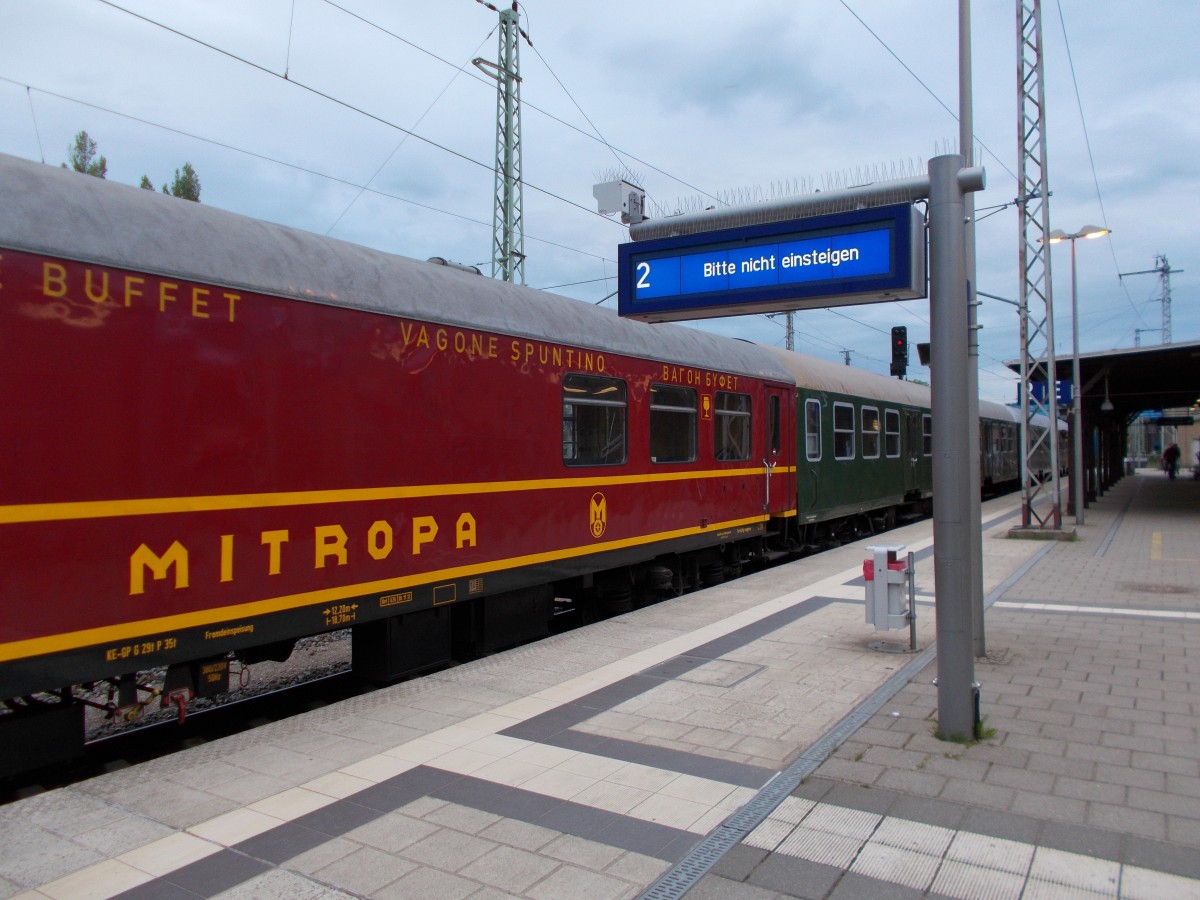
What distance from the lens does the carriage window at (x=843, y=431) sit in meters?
13.4

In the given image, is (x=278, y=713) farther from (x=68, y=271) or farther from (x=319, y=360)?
(x=68, y=271)

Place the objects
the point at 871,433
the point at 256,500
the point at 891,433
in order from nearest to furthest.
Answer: the point at 256,500
the point at 871,433
the point at 891,433

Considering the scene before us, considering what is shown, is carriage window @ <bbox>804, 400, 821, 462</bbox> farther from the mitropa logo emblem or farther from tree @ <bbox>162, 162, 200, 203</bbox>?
tree @ <bbox>162, 162, 200, 203</bbox>

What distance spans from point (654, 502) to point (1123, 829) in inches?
210

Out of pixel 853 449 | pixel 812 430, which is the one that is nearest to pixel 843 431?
pixel 853 449

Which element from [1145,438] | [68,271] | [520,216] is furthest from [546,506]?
[1145,438]

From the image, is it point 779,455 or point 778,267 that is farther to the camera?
point 779,455

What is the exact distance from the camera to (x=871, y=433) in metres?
15.0

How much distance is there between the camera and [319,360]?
16.7ft

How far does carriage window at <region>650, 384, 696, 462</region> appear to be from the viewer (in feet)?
28.0

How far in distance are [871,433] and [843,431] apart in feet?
4.99

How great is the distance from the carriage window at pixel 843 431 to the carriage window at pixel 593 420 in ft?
21.0

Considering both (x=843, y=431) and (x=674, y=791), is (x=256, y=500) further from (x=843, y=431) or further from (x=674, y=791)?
(x=843, y=431)

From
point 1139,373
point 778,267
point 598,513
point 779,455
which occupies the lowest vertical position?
point 598,513
